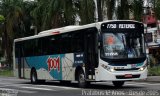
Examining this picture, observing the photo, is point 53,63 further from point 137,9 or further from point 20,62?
point 137,9

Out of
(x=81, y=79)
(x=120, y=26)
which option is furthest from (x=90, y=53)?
(x=120, y=26)

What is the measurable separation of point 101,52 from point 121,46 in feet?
3.07

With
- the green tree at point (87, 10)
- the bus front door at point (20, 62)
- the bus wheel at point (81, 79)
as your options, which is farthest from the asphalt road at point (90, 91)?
the green tree at point (87, 10)

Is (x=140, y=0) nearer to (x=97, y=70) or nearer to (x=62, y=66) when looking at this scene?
(x=62, y=66)

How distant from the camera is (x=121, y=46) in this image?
21297 mm

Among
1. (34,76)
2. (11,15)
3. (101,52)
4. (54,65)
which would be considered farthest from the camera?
(11,15)

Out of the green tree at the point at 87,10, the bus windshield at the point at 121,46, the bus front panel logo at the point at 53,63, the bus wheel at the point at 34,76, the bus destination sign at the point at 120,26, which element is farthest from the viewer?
the green tree at the point at 87,10

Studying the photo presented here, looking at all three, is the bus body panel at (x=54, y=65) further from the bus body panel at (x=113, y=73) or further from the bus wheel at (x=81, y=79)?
the bus body panel at (x=113, y=73)

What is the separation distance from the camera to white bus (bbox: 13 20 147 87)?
21.3m

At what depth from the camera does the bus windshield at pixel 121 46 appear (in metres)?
21.2

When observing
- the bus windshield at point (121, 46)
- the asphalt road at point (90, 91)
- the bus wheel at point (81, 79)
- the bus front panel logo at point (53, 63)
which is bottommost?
the asphalt road at point (90, 91)

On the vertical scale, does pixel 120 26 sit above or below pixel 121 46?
above

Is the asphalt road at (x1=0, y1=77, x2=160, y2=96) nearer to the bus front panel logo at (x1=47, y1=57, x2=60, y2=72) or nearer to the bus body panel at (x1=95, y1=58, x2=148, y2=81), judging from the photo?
the bus body panel at (x1=95, y1=58, x2=148, y2=81)

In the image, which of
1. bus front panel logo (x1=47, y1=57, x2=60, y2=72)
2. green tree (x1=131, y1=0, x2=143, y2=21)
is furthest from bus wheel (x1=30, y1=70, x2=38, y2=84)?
green tree (x1=131, y1=0, x2=143, y2=21)
